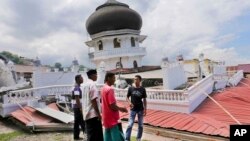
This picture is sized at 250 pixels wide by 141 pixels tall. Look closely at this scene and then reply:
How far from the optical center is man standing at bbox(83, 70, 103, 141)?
483cm

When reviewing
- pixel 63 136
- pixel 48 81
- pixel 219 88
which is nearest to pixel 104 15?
pixel 48 81

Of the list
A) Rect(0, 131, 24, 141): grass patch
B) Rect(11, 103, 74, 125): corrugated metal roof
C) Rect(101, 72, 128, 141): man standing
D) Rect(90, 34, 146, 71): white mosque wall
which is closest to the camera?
Rect(101, 72, 128, 141): man standing

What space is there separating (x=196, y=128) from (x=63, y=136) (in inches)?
148

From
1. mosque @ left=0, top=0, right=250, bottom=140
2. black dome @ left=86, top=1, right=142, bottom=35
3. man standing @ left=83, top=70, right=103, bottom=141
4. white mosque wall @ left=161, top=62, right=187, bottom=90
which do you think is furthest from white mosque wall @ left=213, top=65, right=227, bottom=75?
man standing @ left=83, top=70, right=103, bottom=141

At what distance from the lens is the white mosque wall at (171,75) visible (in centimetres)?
1239

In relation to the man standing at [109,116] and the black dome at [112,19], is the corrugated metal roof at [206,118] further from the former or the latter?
the black dome at [112,19]

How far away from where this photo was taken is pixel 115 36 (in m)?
25.1

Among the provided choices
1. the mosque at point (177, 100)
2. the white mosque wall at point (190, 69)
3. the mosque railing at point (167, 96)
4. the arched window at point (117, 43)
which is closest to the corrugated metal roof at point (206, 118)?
the mosque at point (177, 100)

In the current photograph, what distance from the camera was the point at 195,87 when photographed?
10.3 meters

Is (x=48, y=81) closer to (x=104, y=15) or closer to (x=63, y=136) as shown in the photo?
(x=63, y=136)

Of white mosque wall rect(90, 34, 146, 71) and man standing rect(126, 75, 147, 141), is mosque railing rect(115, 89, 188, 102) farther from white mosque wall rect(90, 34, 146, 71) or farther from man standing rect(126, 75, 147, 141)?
white mosque wall rect(90, 34, 146, 71)

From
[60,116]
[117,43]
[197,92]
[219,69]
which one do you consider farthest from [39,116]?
[117,43]

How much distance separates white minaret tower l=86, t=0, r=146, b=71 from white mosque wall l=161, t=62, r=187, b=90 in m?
11.2

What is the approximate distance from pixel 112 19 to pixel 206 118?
60.7 ft
